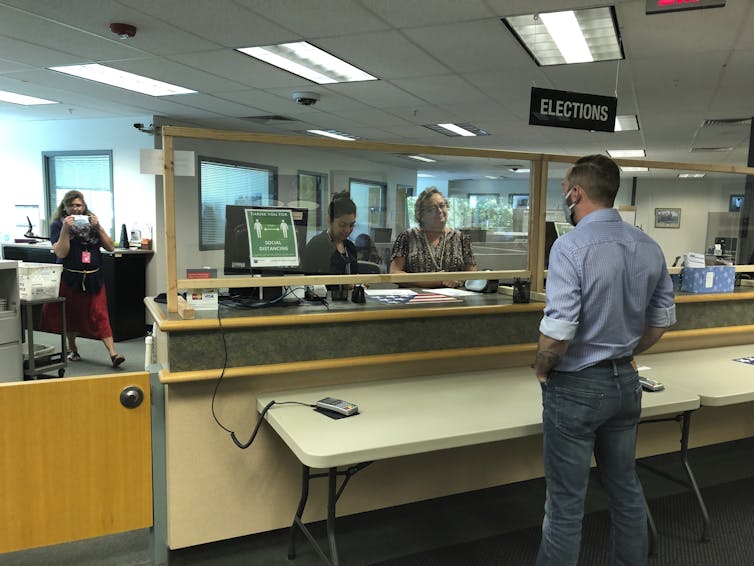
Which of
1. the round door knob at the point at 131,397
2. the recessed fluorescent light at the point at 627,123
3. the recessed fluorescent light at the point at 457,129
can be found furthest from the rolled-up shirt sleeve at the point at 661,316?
the recessed fluorescent light at the point at 457,129

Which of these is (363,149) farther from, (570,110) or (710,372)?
(710,372)

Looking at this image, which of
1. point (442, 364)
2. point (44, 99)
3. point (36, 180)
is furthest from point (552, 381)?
point (36, 180)

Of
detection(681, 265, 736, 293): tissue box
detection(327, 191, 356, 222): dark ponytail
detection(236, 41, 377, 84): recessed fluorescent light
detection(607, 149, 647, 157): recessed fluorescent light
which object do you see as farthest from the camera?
detection(607, 149, 647, 157): recessed fluorescent light

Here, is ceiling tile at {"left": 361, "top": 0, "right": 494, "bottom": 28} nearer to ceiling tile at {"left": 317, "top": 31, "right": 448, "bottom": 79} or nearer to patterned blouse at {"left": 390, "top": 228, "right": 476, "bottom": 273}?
ceiling tile at {"left": 317, "top": 31, "right": 448, "bottom": 79}

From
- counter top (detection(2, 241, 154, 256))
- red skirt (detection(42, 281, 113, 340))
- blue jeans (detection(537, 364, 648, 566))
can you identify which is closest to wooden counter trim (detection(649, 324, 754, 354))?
blue jeans (detection(537, 364, 648, 566))

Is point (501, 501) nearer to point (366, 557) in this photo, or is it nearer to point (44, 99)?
point (366, 557)

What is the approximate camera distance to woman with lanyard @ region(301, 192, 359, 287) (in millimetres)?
2135

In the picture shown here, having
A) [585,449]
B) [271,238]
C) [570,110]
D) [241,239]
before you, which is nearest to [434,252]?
[271,238]

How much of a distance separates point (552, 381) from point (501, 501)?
1130 mm

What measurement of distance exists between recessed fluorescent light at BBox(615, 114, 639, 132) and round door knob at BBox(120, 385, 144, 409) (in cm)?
548

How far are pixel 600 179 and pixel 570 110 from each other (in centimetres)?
179

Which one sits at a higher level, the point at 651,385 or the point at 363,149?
the point at 363,149

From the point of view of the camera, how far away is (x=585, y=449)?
1580 millimetres

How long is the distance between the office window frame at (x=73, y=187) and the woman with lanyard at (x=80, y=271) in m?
2.05
